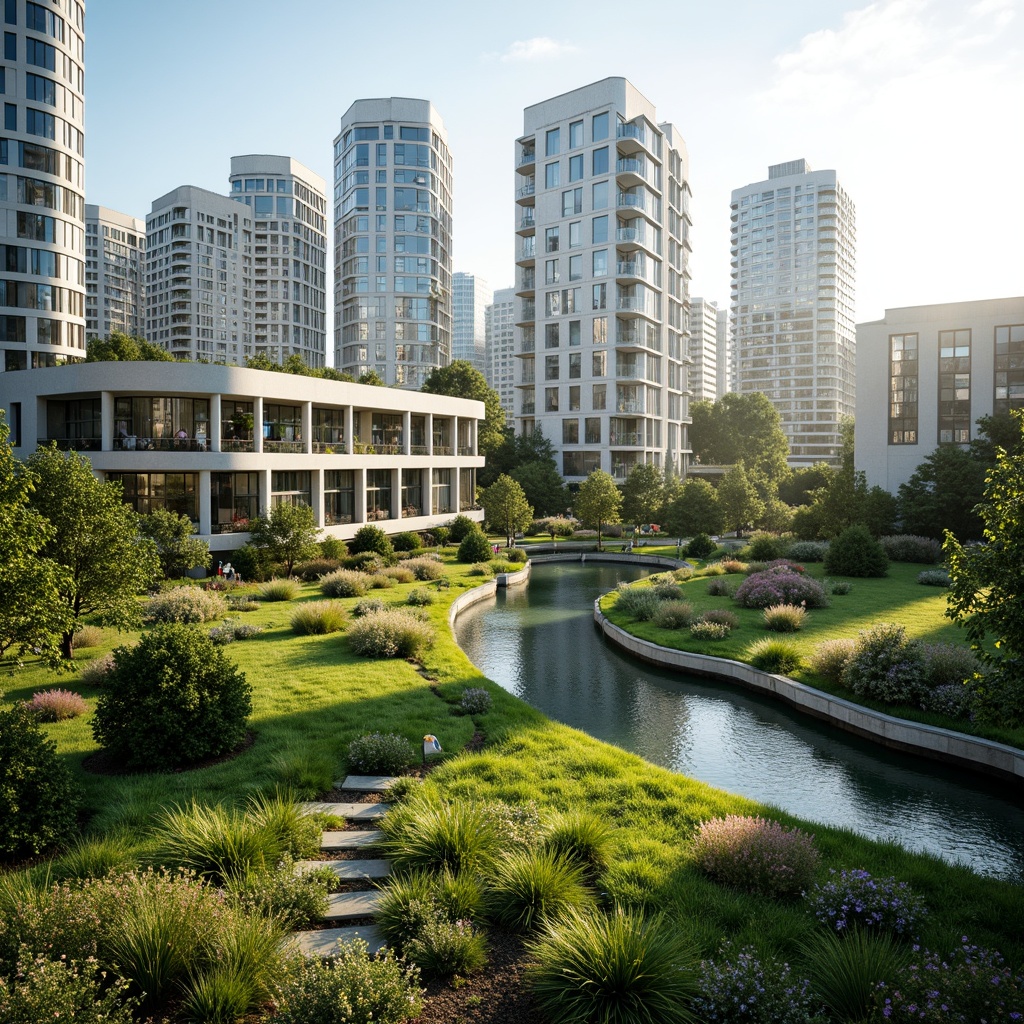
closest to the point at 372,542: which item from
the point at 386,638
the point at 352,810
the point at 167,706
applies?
the point at 386,638

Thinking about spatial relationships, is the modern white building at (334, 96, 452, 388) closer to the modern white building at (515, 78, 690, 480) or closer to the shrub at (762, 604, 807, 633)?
the modern white building at (515, 78, 690, 480)

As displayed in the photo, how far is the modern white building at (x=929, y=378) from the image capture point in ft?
138

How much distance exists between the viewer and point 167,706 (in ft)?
34.9

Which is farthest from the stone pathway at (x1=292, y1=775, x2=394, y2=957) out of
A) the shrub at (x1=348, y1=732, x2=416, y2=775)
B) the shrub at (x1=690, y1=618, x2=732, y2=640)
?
the shrub at (x1=690, y1=618, x2=732, y2=640)

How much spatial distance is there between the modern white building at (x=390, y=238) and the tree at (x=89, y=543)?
212 ft

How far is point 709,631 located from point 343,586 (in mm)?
12353

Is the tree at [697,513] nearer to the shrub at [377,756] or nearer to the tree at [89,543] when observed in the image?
the tree at [89,543]

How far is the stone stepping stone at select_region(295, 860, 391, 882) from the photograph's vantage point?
25.9ft

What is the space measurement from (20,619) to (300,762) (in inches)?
174

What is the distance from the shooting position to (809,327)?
389 ft

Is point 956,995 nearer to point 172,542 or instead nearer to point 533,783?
→ point 533,783

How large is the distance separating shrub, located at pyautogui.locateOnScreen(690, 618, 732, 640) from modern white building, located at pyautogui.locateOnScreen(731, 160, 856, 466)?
336ft

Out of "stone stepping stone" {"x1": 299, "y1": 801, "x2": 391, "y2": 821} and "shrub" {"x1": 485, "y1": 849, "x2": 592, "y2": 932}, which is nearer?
"shrub" {"x1": 485, "y1": 849, "x2": 592, "y2": 932}

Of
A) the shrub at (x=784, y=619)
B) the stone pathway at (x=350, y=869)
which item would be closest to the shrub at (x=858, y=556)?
the shrub at (x=784, y=619)
